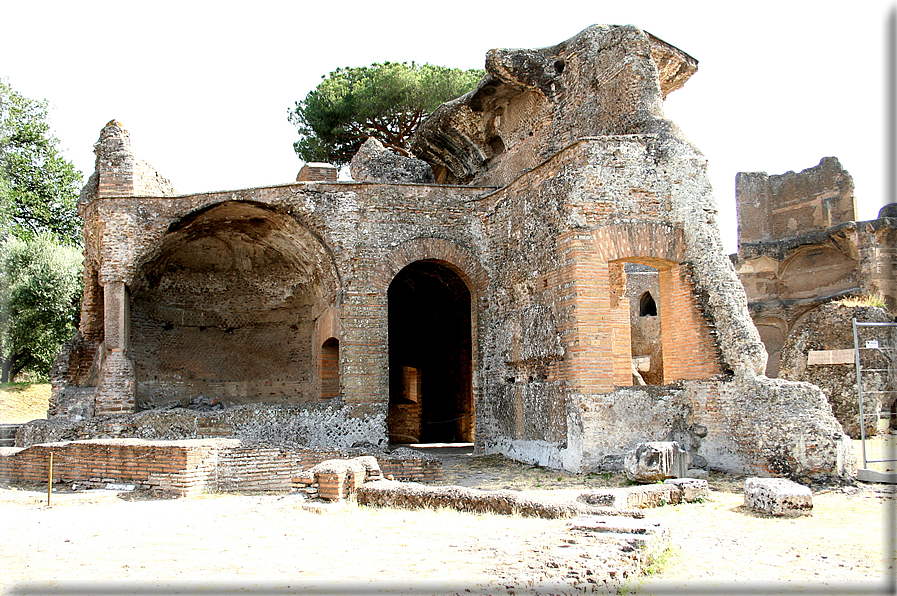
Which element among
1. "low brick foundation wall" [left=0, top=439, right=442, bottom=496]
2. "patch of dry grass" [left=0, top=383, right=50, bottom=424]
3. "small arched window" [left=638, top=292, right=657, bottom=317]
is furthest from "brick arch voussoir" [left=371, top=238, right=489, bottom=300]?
"patch of dry grass" [left=0, top=383, right=50, bottom=424]

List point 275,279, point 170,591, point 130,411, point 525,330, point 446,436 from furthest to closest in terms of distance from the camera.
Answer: point 446,436, point 275,279, point 130,411, point 525,330, point 170,591

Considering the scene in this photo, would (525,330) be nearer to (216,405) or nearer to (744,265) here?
(216,405)

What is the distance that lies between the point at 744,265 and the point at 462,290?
1320 centimetres

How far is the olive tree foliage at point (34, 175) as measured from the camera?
22.8 metres

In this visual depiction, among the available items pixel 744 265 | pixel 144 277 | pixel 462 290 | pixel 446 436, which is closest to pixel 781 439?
pixel 462 290

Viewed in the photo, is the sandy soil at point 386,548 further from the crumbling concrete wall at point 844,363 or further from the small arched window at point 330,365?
the crumbling concrete wall at point 844,363

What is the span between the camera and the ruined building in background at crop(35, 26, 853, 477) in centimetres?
914

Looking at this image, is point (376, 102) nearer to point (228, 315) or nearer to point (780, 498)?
point (228, 315)

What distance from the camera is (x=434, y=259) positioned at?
39.5 ft

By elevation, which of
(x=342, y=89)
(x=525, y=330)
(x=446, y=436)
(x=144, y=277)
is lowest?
(x=446, y=436)

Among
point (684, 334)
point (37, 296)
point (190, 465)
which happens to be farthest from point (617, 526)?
point (37, 296)

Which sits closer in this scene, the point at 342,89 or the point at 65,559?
the point at 65,559

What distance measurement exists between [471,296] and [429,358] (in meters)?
4.87

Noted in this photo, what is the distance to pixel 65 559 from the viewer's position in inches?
192
